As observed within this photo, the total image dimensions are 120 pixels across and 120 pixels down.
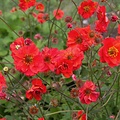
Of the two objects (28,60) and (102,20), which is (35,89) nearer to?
(28,60)

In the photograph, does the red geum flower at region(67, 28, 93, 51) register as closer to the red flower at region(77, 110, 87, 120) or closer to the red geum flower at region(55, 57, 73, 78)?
the red geum flower at region(55, 57, 73, 78)

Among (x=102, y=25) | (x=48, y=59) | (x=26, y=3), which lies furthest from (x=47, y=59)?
(x=26, y=3)

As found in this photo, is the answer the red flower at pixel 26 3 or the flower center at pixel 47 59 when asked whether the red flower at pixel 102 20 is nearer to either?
the flower center at pixel 47 59

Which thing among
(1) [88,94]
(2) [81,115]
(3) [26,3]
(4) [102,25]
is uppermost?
(3) [26,3]

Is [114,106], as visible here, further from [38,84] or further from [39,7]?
[39,7]

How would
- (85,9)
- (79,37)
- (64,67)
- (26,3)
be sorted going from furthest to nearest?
(26,3) < (85,9) < (79,37) < (64,67)

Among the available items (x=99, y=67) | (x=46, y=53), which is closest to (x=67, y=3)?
(x=99, y=67)

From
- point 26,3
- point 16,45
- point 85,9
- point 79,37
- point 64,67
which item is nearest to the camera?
point 64,67

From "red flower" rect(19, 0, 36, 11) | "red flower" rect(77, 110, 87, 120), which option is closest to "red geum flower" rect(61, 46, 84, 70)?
"red flower" rect(77, 110, 87, 120)

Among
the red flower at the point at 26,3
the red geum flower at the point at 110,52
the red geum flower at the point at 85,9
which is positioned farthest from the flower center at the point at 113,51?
the red flower at the point at 26,3
